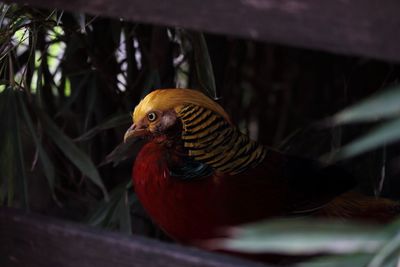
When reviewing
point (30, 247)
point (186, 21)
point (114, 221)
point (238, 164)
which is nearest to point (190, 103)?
point (238, 164)

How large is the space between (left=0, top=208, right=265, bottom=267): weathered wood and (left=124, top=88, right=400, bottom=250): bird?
2.06 ft

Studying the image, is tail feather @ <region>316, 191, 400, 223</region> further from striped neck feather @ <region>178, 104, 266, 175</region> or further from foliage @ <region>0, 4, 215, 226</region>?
foliage @ <region>0, 4, 215, 226</region>

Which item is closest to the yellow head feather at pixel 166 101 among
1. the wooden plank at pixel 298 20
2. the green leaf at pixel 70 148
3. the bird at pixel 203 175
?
the bird at pixel 203 175

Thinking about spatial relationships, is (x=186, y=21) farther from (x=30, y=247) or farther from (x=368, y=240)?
(x=30, y=247)

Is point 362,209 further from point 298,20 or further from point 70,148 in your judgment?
point 298,20

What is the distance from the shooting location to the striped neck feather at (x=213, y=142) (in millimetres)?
1871

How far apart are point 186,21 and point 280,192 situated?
114cm

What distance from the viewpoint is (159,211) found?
188cm

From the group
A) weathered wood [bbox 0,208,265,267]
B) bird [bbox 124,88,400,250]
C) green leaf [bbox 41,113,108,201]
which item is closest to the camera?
weathered wood [bbox 0,208,265,267]

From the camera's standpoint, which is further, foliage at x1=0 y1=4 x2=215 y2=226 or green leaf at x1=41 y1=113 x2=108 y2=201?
foliage at x1=0 y1=4 x2=215 y2=226

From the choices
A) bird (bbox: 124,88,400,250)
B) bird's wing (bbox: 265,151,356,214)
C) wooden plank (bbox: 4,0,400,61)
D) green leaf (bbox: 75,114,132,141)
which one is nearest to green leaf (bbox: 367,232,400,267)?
wooden plank (bbox: 4,0,400,61)

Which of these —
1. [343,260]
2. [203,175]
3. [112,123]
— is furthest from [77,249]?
[112,123]

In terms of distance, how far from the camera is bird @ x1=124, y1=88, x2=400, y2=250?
1838mm

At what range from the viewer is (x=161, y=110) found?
1.84 meters
